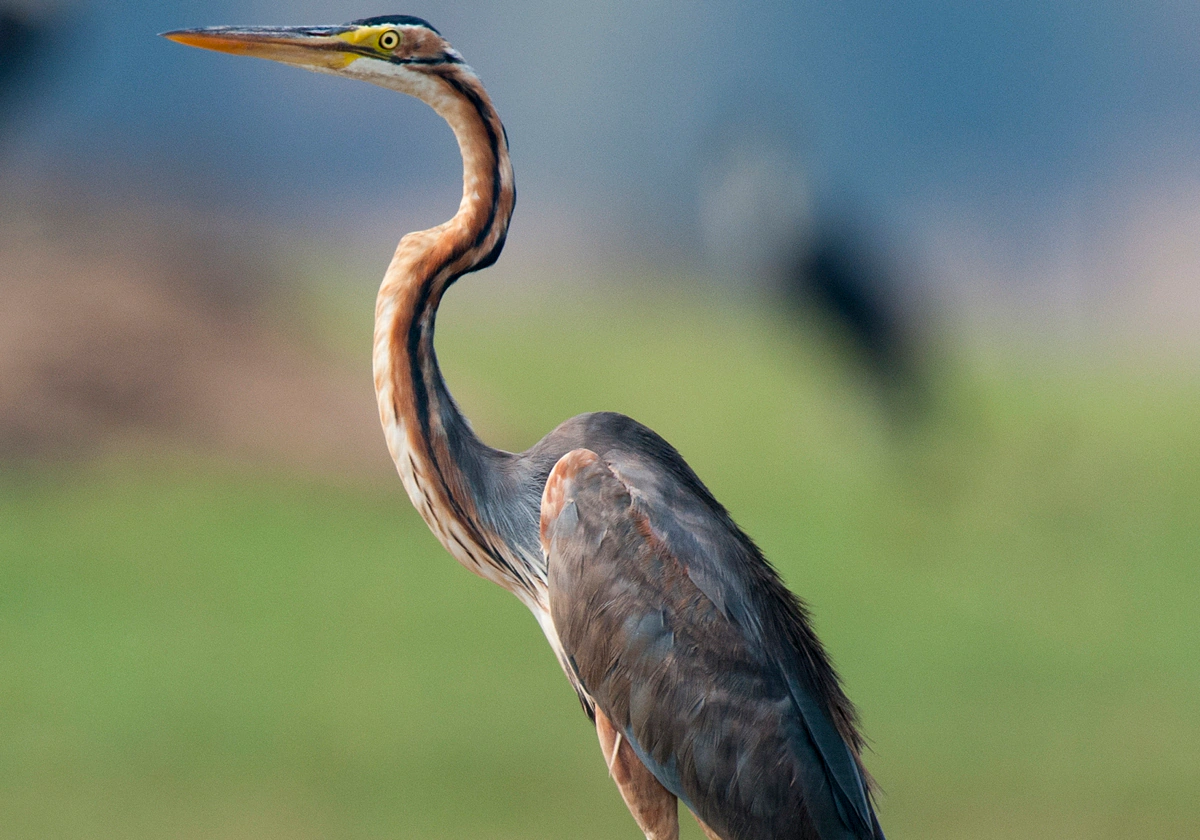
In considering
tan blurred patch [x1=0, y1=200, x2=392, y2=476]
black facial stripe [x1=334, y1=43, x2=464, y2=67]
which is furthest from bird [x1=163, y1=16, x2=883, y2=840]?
tan blurred patch [x1=0, y1=200, x2=392, y2=476]

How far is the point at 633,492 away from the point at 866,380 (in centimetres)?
427

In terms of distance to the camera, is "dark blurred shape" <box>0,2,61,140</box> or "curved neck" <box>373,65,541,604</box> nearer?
"curved neck" <box>373,65,541,604</box>

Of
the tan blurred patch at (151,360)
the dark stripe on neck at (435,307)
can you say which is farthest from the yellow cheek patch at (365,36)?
the tan blurred patch at (151,360)

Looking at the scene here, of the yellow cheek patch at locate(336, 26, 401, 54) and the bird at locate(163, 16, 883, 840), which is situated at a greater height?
the yellow cheek patch at locate(336, 26, 401, 54)

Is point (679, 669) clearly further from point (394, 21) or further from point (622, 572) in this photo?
point (394, 21)

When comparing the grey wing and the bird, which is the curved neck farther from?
the grey wing

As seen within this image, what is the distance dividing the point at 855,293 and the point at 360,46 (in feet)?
13.9

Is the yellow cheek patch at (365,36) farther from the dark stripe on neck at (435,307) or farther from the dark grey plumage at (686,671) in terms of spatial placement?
the dark grey plumage at (686,671)

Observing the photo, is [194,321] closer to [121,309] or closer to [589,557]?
[121,309]

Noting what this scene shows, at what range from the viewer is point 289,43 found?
1705 millimetres

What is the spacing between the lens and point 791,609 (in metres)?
1.85

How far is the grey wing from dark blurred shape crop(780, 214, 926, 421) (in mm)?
4115

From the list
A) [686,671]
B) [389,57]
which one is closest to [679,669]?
[686,671]

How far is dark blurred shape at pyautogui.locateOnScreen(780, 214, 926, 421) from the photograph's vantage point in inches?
220
